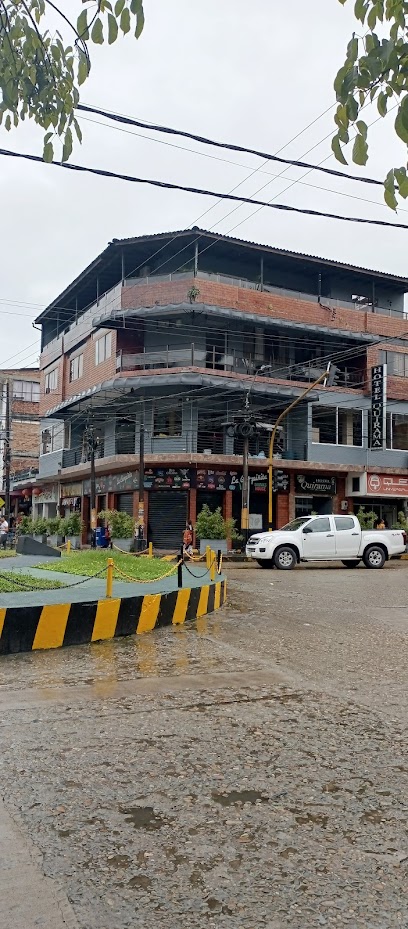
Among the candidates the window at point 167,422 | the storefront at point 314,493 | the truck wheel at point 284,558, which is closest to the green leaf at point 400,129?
the truck wheel at point 284,558

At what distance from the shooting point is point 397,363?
41.9 meters

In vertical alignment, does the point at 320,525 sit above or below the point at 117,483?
below

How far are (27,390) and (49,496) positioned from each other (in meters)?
14.2

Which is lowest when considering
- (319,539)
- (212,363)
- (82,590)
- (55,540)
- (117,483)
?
(55,540)

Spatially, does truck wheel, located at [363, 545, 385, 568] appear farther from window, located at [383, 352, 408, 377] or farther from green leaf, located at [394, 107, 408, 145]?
green leaf, located at [394, 107, 408, 145]

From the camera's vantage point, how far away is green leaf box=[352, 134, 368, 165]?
3406mm

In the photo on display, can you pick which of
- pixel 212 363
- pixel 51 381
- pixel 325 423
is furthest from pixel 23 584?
pixel 51 381

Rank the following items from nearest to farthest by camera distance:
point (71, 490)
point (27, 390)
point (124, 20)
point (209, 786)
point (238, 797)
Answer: point (124, 20)
point (238, 797)
point (209, 786)
point (71, 490)
point (27, 390)

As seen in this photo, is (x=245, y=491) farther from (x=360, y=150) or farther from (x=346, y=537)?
(x=360, y=150)

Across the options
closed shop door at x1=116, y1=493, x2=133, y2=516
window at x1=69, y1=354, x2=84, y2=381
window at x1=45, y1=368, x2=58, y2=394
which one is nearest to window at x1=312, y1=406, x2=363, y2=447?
closed shop door at x1=116, y1=493, x2=133, y2=516

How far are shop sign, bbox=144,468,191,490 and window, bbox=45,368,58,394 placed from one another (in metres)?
15.1

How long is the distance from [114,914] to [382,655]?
671cm

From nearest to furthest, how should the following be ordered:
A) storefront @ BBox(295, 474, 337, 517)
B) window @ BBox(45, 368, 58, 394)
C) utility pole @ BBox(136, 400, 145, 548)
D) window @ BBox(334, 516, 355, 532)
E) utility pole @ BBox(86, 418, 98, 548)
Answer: window @ BBox(334, 516, 355, 532)
utility pole @ BBox(136, 400, 145, 548)
utility pole @ BBox(86, 418, 98, 548)
storefront @ BBox(295, 474, 337, 517)
window @ BBox(45, 368, 58, 394)

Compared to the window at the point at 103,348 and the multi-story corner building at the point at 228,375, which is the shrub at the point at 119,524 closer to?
the multi-story corner building at the point at 228,375
